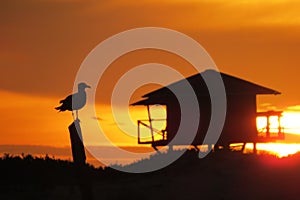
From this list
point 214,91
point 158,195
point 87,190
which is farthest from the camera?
point 214,91

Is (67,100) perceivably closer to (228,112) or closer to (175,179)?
(175,179)

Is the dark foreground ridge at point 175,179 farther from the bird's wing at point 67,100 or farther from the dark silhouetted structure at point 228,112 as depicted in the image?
the bird's wing at point 67,100

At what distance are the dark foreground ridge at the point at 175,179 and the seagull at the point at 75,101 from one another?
1442 cm

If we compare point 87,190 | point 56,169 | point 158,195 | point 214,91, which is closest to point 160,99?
point 214,91

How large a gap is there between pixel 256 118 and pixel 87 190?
34.0 m

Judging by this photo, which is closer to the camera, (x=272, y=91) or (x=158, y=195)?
(x=158, y=195)

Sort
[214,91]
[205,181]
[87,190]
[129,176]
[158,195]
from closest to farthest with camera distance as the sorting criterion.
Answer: [87,190]
[158,195]
[205,181]
[129,176]
[214,91]

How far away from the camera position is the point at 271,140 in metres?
59.2

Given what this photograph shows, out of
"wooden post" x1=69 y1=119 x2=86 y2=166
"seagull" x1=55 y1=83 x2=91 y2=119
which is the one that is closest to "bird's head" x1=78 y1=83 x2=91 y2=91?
"seagull" x1=55 y1=83 x2=91 y2=119

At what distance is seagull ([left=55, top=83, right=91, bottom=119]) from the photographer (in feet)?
90.8

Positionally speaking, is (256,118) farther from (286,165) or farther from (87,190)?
(87,190)

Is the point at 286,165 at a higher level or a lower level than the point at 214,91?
lower

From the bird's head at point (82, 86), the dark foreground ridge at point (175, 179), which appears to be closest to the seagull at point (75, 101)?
the bird's head at point (82, 86)

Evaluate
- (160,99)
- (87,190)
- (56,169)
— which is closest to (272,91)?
(160,99)
